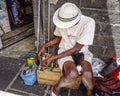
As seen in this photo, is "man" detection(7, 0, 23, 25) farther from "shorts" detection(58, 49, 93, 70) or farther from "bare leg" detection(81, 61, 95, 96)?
"bare leg" detection(81, 61, 95, 96)

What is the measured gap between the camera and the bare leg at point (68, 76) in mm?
2932

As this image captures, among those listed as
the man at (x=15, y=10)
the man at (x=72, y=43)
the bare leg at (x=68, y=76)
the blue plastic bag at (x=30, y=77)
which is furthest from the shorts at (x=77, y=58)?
the man at (x=15, y=10)

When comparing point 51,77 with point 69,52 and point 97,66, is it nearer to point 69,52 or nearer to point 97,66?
point 69,52

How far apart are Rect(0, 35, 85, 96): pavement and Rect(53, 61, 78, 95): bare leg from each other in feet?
1.11

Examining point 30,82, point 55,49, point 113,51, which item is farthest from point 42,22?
point 113,51

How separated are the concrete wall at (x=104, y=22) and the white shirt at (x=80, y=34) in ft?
1.26

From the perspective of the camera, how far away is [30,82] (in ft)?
10.9

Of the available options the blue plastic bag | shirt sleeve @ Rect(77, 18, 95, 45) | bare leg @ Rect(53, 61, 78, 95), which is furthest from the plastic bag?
the blue plastic bag

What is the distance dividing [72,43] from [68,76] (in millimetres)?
536

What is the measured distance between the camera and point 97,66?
359 cm

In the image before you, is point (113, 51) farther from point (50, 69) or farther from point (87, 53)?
point (50, 69)

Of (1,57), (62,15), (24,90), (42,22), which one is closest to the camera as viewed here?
(62,15)

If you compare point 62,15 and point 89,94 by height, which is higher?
point 62,15

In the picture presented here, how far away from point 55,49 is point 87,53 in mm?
768
